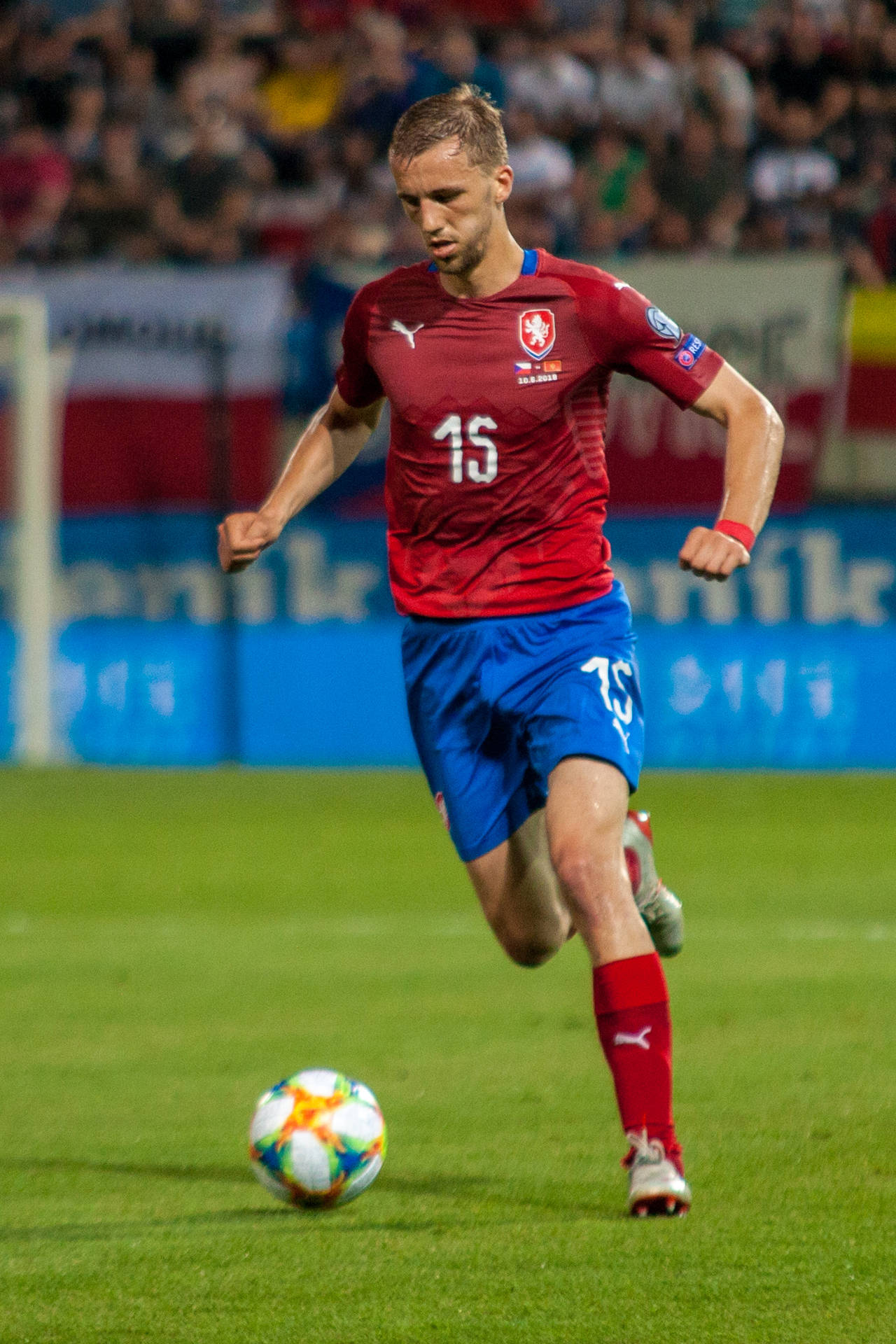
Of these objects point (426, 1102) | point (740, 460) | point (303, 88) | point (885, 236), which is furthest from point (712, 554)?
point (303, 88)

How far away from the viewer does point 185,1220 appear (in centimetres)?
387

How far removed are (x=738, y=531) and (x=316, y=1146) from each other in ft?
4.55

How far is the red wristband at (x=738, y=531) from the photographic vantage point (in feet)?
13.0

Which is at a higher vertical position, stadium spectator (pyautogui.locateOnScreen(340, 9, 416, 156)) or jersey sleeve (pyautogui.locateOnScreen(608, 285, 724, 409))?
stadium spectator (pyautogui.locateOnScreen(340, 9, 416, 156))

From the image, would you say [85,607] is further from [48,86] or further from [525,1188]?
[525,1188]

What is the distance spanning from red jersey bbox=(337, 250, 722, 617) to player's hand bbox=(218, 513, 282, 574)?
29 cm

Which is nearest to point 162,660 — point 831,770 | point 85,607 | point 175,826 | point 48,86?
point 85,607

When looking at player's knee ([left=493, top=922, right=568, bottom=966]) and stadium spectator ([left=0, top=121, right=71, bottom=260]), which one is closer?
player's knee ([left=493, top=922, right=568, bottom=966])

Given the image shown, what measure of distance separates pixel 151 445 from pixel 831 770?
16.8ft

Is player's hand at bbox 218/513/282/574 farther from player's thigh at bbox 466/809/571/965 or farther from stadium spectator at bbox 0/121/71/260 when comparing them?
stadium spectator at bbox 0/121/71/260

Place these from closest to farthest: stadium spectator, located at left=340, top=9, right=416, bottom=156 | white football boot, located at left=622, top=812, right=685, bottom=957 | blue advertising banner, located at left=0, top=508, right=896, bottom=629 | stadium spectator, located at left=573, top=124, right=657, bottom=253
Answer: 1. white football boot, located at left=622, top=812, right=685, bottom=957
2. blue advertising banner, located at left=0, top=508, right=896, bottom=629
3. stadium spectator, located at left=573, top=124, right=657, bottom=253
4. stadium spectator, located at left=340, top=9, right=416, bottom=156

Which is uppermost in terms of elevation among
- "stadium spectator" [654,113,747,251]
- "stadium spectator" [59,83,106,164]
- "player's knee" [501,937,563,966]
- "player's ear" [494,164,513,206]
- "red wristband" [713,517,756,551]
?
"stadium spectator" [59,83,106,164]

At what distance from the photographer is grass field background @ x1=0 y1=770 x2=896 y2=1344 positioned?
328 centimetres

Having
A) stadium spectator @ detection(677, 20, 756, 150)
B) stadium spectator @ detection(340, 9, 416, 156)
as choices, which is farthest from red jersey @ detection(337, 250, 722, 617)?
stadium spectator @ detection(340, 9, 416, 156)
